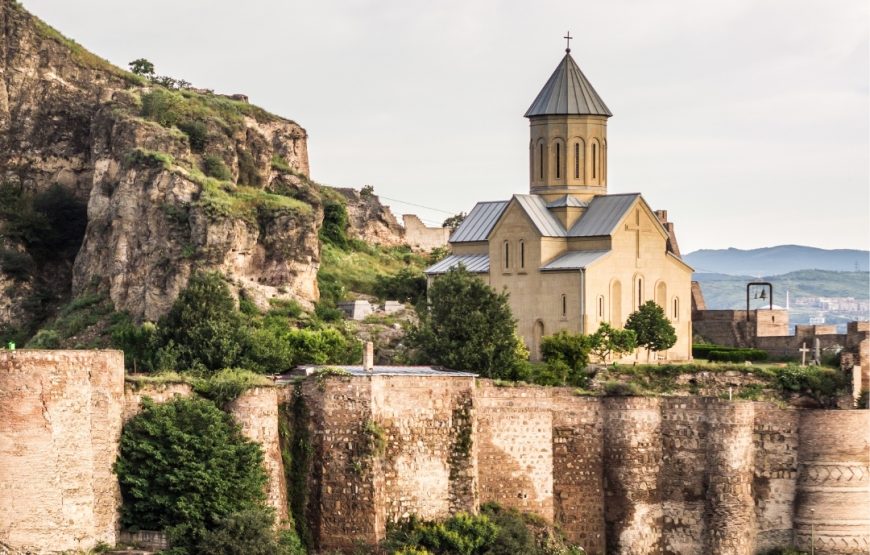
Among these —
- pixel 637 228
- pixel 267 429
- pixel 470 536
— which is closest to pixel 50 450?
pixel 267 429

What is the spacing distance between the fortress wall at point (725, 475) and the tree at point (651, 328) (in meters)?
12.7

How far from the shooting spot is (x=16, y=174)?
75688 millimetres

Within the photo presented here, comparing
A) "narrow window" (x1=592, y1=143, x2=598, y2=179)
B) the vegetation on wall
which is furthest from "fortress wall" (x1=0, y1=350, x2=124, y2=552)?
"narrow window" (x1=592, y1=143, x2=598, y2=179)

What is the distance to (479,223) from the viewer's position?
7375 cm

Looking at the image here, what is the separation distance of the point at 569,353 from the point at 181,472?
2021 cm

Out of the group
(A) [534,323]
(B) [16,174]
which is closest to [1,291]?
(B) [16,174]

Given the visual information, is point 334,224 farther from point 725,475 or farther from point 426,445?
point 426,445

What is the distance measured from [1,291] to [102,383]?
97.9 feet

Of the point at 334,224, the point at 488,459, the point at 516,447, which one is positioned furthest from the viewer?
the point at 334,224

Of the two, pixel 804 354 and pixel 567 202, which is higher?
pixel 567 202

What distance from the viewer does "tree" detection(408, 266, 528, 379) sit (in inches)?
2245

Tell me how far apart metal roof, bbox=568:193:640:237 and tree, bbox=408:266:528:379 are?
9166 millimetres

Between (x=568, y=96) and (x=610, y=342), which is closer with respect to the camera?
(x=610, y=342)

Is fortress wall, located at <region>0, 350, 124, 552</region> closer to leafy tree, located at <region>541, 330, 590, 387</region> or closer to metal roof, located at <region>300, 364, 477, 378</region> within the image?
metal roof, located at <region>300, 364, 477, 378</region>
